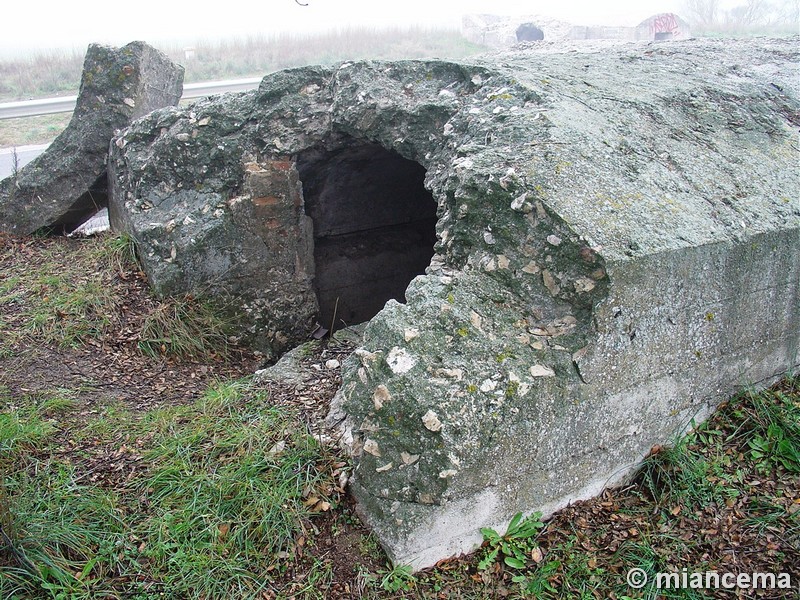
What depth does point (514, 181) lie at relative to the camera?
273 centimetres

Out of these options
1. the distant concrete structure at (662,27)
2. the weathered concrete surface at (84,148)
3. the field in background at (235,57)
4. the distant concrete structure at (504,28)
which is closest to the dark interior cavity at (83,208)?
the weathered concrete surface at (84,148)

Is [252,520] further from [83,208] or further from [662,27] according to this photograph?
[662,27]

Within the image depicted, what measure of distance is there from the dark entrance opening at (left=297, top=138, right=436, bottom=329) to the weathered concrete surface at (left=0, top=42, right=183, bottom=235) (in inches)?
60.7

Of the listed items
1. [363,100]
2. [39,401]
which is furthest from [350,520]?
[363,100]

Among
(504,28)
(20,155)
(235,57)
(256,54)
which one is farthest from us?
(504,28)

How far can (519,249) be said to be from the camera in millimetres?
2719

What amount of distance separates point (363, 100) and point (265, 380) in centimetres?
164

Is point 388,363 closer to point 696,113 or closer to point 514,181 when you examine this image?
point 514,181

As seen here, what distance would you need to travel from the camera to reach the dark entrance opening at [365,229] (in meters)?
4.91

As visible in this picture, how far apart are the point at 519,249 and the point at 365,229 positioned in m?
2.86

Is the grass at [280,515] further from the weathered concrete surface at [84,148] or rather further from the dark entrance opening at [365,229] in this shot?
the weathered concrete surface at [84,148]

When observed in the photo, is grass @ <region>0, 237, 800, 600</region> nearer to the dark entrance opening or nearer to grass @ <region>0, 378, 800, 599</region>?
grass @ <region>0, 378, 800, 599</region>

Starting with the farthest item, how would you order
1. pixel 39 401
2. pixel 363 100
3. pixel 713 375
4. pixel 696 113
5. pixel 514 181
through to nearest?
pixel 363 100 < pixel 696 113 < pixel 39 401 < pixel 713 375 < pixel 514 181

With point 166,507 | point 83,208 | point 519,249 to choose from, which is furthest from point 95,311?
point 519,249
